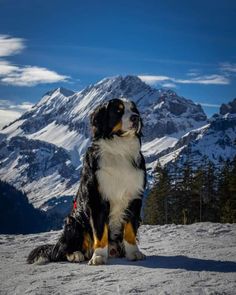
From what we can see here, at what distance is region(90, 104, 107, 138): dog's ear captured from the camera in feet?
26.5

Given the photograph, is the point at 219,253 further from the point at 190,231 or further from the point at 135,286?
the point at 190,231

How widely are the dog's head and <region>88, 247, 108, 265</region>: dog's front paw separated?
1.88 m

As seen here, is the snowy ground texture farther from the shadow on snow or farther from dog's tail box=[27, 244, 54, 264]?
dog's tail box=[27, 244, 54, 264]

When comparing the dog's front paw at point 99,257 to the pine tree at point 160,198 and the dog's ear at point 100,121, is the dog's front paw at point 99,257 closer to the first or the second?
the dog's ear at point 100,121


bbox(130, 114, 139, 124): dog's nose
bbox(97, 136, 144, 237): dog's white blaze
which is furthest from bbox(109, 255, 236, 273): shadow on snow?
bbox(130, 114, 139, 124): dog's nose

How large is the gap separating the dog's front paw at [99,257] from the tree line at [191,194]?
152ft

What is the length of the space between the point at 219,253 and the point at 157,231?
5.98 m

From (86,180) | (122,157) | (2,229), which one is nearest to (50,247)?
(86,180)

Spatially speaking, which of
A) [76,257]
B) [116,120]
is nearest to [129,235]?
[76,257]

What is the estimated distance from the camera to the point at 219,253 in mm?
8703

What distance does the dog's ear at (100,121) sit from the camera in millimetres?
8062

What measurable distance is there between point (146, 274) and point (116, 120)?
256 centimetres

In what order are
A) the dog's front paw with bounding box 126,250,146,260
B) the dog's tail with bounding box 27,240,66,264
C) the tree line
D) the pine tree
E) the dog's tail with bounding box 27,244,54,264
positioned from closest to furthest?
the dog's front paw with bounding box 126,250,146,260
the dog's tail with bounding box 27,240,66,264
the dog's tail with bounding box 27,244,54,264
the tree line
the pine tree

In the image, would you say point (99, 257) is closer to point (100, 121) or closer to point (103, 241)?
point (103, 241)
